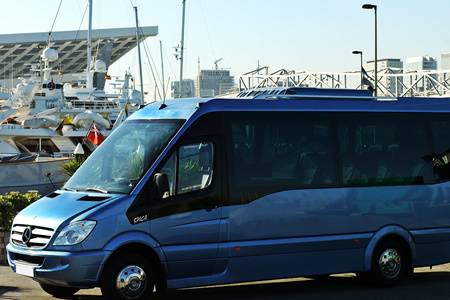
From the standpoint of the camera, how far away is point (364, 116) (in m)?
10.8

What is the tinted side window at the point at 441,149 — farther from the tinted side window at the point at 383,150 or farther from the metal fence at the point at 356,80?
the metal fence at the point at 356,80

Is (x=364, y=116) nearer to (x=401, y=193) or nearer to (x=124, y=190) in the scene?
(x=401, y=193)

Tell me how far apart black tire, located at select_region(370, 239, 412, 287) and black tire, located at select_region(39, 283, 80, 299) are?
4022 mm

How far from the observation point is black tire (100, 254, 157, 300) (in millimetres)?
8564

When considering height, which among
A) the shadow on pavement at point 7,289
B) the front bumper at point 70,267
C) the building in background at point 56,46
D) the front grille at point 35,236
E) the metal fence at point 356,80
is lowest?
the shadow on pavement at point 7,289

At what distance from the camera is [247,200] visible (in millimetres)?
9523

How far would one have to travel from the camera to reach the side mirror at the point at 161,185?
28.6 feet

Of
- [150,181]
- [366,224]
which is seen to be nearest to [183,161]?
[150,181]

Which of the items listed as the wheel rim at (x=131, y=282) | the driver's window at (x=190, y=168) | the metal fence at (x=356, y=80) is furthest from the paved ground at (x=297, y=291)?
the metal fence at (x=356, y=80)

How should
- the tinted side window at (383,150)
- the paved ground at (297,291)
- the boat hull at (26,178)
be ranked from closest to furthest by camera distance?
the paved ground at (297,291) → the tinted side window at (383,150) → the boat hull at (26,178)

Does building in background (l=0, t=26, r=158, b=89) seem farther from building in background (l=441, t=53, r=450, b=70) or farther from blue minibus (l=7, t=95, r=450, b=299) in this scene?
blue minibus (l=7, t=95, r=450, b=299)

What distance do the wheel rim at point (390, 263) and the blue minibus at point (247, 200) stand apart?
17 mm

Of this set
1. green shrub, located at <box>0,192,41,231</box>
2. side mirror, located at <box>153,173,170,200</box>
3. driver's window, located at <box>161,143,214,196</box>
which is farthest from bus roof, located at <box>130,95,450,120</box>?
green shrub, located at <box>0,192,41,231</box>

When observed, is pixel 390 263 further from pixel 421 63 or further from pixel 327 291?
pixel 421 63
